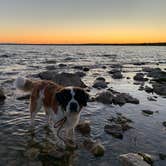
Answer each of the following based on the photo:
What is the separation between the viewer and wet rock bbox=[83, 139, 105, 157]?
6836 mm

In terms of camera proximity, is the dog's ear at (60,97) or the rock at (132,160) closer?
the rock at (132,160)

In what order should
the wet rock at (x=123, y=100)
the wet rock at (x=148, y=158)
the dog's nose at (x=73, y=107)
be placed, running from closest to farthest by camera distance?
the dog's nose at (x=73, y=107)
the wet rock at (x=148, y=158)
the wet rock at (x=123, y=100)

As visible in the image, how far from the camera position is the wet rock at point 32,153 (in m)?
6.65

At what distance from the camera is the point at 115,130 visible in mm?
8438

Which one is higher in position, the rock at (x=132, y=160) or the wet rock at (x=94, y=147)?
the rock at (x=132, y=160)

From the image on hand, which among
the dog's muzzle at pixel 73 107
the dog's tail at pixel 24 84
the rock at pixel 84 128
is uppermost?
the dog's muzzle at pixel 73 107

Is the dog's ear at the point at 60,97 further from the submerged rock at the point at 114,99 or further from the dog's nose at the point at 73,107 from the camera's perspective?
the submerged rock at the point at 114,99

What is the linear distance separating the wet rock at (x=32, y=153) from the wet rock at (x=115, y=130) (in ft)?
7.33

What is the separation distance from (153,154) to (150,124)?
2.47 meters

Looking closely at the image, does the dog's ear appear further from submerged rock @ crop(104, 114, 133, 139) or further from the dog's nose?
submerged rock @ crop(104, 114, 133, 139)

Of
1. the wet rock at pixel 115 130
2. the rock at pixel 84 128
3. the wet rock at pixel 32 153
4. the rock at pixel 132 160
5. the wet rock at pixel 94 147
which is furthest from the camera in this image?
the rock at pixel 84 128

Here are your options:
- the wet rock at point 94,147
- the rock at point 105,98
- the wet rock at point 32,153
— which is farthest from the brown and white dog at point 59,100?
the rock at point 105,98

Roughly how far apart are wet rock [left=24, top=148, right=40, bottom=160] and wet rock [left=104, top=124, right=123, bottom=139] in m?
2.23

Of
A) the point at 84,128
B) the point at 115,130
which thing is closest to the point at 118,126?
the point at 115,130
